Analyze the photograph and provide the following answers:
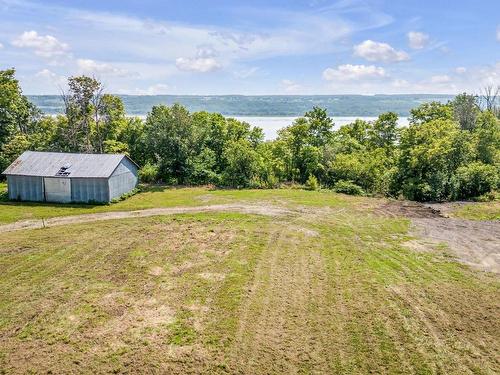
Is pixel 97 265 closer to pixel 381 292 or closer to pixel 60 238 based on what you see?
pixel 60 238

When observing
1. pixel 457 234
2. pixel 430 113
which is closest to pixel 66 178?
pixel 457 234

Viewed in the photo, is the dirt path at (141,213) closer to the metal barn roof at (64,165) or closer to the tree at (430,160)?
the metal barn roof at (64,165)

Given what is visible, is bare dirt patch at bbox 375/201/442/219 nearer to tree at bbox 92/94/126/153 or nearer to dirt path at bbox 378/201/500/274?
dirt path at bbox 378/201/500/274

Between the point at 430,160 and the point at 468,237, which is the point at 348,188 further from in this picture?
the point at 468,237

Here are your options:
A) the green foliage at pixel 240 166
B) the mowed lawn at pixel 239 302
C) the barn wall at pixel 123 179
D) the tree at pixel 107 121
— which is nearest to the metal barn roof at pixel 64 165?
the barn wall at pixel 123 179

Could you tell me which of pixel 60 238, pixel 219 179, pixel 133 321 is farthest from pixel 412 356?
pixel 219 179
